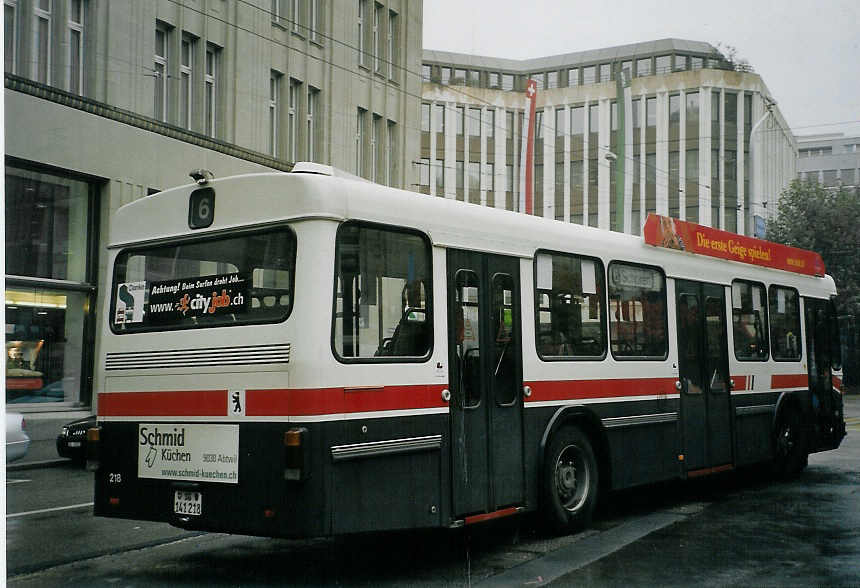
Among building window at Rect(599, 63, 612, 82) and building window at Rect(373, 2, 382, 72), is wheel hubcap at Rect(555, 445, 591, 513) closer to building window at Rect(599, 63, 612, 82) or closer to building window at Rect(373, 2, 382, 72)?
building window at Rect(373, 2, 382, 72)

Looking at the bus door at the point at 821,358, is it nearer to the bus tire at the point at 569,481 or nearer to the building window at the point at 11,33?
the bus tire at the point at 569,481

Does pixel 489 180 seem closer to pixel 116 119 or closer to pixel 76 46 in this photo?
pixel 116 119

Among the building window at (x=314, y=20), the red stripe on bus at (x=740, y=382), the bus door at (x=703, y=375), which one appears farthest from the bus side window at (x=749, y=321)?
the building window at (x=314, y=20)

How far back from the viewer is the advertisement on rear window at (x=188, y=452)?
7105mm

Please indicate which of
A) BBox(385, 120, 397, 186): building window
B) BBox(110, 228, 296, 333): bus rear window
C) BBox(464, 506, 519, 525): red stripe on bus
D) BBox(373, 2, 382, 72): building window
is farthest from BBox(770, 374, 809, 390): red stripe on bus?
BBox(373, 2, 382, 72): building window

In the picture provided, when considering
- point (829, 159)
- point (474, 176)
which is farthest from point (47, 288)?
point (829, 159)

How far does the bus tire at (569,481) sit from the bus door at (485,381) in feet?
1.44

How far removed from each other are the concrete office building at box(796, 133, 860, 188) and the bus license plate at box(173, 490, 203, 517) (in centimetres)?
3939

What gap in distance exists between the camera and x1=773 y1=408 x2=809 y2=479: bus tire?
1337 centimetres

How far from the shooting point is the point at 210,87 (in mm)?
25062

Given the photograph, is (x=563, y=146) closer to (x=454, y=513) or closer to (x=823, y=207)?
(x=823, y=207)

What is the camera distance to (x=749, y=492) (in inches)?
485

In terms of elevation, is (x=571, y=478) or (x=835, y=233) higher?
(x=835, y=233)

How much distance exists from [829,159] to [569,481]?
58.4 meters
